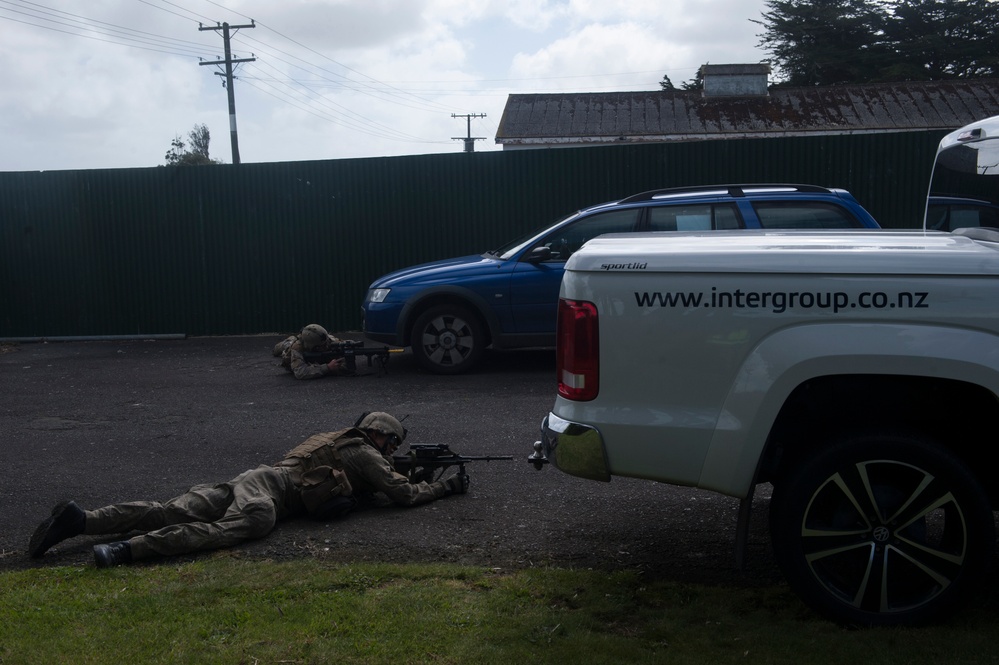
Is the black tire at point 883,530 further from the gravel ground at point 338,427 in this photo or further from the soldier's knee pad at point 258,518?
the soldier's knee pad at point 258,518

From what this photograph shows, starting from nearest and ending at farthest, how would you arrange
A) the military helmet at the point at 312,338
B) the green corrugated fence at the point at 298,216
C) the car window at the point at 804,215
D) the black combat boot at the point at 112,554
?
the black combat boot at the point at 112,554
the car window at the point at 804,215
the military helmet at the point at 312,338
the green corrugated fence at the point at 298,216

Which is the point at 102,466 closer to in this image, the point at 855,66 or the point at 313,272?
the point at 313,272

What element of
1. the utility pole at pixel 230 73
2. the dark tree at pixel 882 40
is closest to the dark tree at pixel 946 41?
the dark tree at pixel 882 40

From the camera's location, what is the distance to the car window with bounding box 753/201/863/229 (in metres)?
8.80

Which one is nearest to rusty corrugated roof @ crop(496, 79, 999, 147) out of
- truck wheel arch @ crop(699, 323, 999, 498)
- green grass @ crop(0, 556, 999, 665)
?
green grass @ crop(0, 556, 999, 665)

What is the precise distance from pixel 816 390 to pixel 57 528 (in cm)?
384

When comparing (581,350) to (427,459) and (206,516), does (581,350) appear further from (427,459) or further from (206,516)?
(206,516)

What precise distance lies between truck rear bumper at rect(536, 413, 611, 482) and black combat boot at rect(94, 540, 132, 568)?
2.34m

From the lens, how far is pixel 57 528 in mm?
4949

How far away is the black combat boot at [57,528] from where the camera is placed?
494cm

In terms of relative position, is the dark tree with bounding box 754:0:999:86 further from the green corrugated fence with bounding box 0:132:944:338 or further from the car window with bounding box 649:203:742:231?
the car window with bounding box 649:203:742:231

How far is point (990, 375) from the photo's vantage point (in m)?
3.56

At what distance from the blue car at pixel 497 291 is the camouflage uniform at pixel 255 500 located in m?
4.37

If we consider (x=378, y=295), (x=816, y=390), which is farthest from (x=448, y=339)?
(x=816, y=390)
